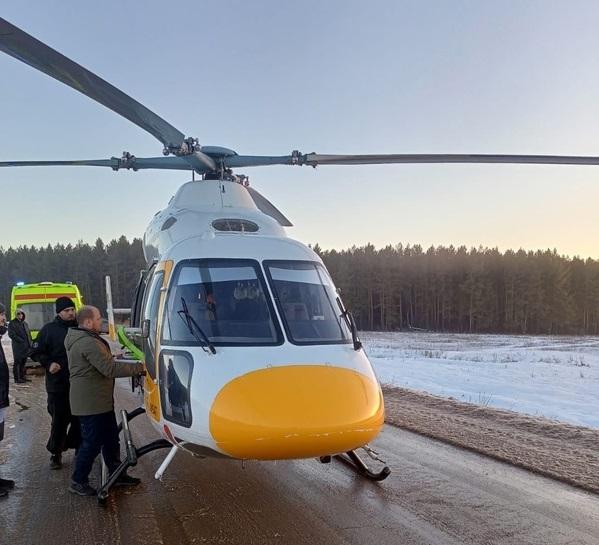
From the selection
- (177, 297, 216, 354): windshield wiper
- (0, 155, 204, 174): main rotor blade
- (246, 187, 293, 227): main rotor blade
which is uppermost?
(0, 155, 204, 174): main rotor blade

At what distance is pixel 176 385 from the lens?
13.8ft

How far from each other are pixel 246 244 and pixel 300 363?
4.54 feet

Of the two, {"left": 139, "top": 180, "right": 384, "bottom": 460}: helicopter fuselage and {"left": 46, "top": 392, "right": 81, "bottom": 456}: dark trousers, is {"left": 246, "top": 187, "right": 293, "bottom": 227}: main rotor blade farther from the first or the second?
{"left": 46, "top": 392, "right": 81, "bottom": 456}: dark trousers

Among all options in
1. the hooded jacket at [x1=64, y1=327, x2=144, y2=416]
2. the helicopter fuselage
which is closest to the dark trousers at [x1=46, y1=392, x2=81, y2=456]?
the hooded jacket at [x1=64, y1=327, x2=144, y2=416]

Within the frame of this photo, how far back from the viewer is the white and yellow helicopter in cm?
366

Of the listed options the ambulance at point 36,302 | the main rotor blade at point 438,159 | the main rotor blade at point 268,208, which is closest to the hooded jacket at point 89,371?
the main rotor blade at point 438,159

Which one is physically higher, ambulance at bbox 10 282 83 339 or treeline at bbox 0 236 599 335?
treeline at bbox 0 236 599 335

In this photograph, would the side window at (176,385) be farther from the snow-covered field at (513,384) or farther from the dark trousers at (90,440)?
the snow-covered field at (513,384)

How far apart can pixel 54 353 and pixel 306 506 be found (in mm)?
3294

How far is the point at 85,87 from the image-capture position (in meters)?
4.28

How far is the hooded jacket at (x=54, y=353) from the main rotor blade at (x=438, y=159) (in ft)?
11.8

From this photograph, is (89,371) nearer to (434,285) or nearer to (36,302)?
(36,302)

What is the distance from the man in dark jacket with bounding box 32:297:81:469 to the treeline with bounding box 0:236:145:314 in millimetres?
56454

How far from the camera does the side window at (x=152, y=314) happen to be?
475 cm
